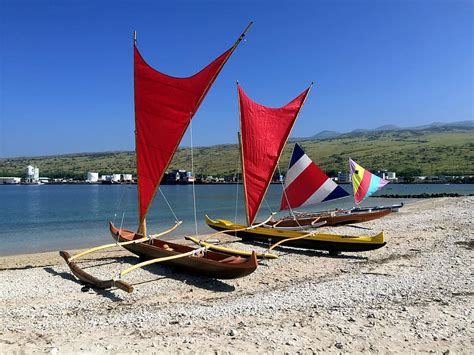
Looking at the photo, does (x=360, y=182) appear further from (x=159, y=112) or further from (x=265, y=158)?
(x=159, y=112)

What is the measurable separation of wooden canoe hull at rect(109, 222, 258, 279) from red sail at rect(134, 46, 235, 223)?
4.35ft

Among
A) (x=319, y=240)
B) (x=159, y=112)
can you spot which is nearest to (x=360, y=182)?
(x=319, y=240)

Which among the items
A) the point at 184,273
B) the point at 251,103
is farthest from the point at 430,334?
the point at 251,103

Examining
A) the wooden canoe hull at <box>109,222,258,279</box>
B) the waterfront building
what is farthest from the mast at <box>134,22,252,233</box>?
the waterfront building

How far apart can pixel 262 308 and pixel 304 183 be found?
14071 mm

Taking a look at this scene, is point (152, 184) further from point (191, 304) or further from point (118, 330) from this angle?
point (118, 330)

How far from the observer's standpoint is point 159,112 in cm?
1594

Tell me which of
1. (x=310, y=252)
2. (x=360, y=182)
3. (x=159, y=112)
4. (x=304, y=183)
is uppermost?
(x=159, y=112)

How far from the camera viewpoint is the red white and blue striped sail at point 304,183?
→ 2378 centimetres

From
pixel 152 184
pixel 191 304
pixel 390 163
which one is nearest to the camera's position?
pixel 191 304

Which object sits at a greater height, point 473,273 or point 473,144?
point 473,144

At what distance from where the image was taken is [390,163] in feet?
537

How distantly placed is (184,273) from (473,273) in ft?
30.9

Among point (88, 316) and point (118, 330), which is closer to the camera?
point (118, 330)
